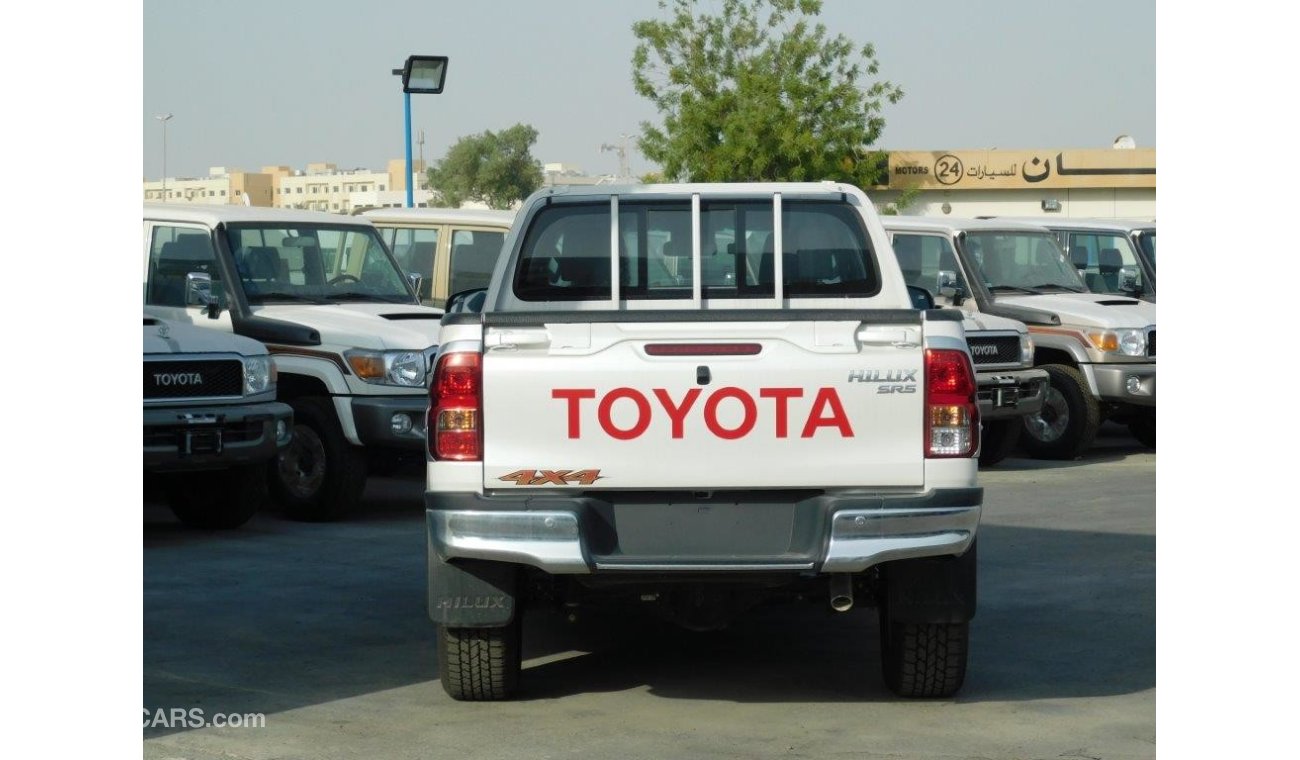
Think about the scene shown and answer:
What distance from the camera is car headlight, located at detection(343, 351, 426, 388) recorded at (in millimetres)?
11320

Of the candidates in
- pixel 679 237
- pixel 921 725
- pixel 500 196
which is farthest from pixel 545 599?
pixel 500 196

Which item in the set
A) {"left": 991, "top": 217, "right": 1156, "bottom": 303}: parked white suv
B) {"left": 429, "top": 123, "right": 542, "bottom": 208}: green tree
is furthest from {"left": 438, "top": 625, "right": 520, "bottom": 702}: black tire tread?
{"left": 429, "top": 123, "right": 542, "bottom": 208}: green tree

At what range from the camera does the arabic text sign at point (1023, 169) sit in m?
53.7

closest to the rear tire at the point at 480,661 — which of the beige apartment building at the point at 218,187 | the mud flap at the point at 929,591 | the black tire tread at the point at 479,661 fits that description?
the black tire tread at the point at 479,661

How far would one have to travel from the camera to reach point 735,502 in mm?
5969

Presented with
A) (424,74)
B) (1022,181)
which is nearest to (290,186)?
(1022,181)

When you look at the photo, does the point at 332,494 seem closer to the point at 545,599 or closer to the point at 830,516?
the point at 545,599

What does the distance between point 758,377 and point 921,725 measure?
1291mm

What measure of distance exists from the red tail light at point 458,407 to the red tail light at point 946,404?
146 cm

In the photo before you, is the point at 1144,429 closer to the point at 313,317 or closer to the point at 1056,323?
the point at 1056,323

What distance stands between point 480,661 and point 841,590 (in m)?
1.28

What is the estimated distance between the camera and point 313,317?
1173 cm

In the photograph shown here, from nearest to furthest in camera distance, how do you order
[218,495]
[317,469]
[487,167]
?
[218,495] → [317,469] → [487,167]

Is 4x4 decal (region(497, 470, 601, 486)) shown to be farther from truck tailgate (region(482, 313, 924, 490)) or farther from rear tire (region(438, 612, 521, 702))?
rear tire (region(438, 612, 521, 702))
